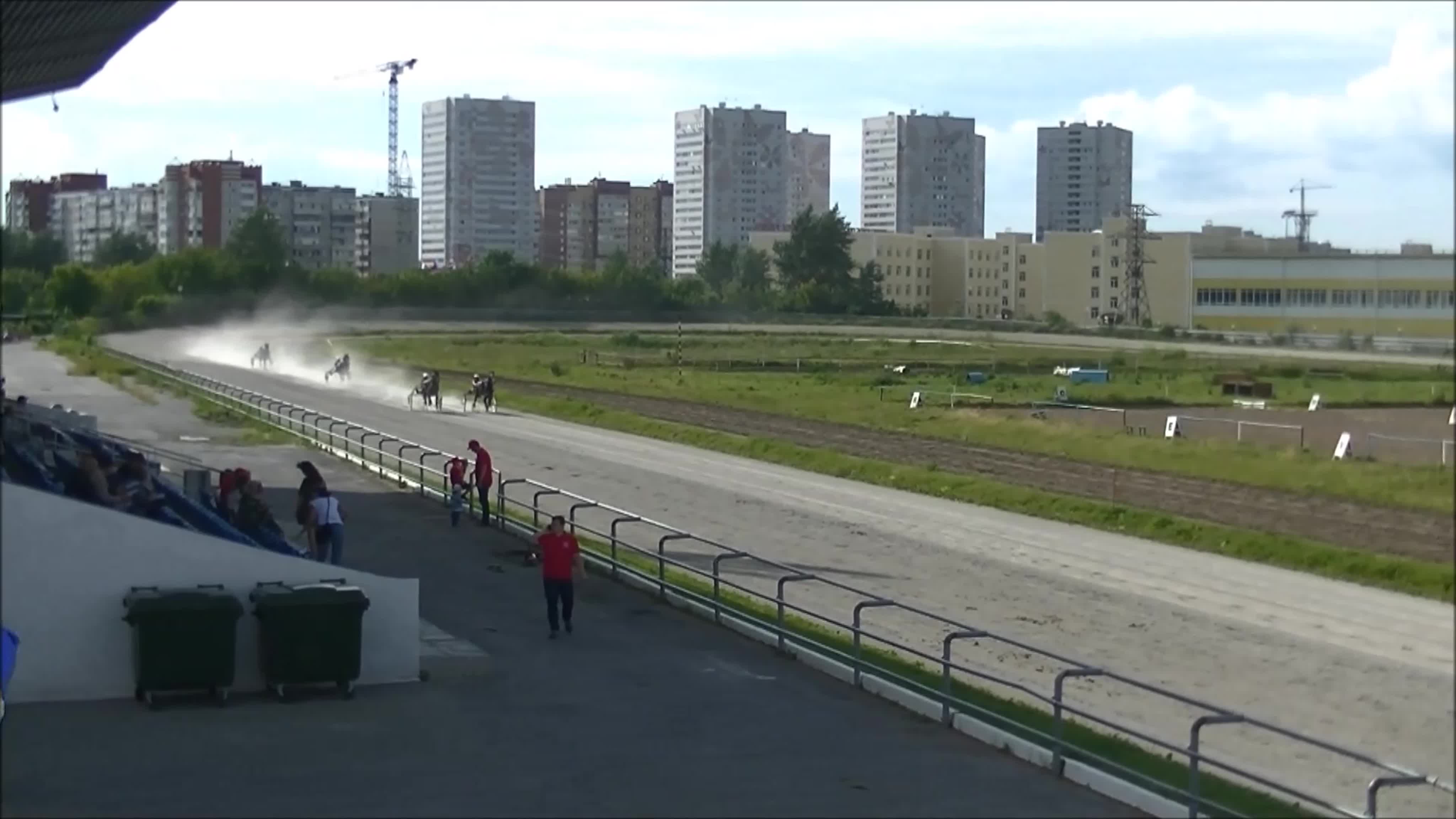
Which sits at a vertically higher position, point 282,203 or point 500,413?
point 282,203

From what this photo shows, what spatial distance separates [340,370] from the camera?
59531 millimetres

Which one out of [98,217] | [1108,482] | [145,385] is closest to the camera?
[98,217]

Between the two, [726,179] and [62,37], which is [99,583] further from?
[726,179]

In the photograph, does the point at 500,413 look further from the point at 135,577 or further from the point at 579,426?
the point at 135,577

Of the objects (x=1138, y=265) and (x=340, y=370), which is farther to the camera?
(x=340, y=370)

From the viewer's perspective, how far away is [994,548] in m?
27.3

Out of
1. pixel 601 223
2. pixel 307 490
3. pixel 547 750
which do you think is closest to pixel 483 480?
pixel 307 490

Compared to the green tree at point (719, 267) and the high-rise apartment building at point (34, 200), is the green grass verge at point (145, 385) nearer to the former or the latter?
the high-rise apartment building at point (34, 200)

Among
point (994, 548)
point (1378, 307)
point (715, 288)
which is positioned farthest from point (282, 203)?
point (1378, 307)

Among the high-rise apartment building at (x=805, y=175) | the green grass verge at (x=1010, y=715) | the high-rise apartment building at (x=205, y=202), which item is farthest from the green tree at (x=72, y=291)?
the high-rise apartment building at (x=805, y=175)

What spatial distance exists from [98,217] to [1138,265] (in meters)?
15.9

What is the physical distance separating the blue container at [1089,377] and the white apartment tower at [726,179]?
21.0m

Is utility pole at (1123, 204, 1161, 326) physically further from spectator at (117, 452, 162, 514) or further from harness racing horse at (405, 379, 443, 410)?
harness racing horse at (405, 379, 443, 410)

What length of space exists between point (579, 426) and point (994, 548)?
22771 mm
